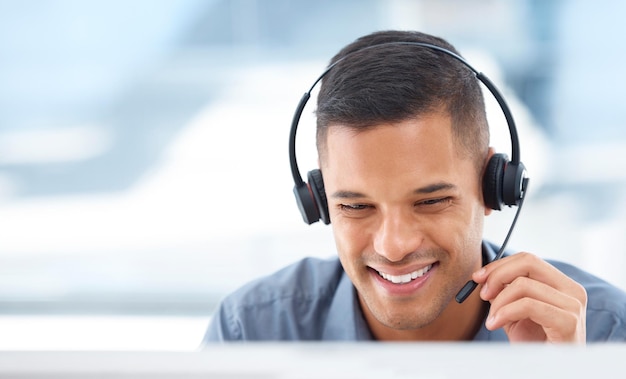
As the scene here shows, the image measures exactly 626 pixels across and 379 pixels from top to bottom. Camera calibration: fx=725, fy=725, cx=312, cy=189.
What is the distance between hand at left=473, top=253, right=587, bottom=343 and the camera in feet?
3.60

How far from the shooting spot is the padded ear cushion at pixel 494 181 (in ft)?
4.04

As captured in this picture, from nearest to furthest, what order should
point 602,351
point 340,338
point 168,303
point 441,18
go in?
1. point 602,351
2. point 340,338
3. point 441,18
4. point 168,303

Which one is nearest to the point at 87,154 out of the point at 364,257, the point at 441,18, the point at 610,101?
the point at 441,18

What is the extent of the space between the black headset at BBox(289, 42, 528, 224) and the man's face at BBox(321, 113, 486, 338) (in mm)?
28

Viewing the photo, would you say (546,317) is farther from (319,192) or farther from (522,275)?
(319,192)

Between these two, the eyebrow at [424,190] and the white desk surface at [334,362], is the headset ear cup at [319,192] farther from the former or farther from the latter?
the white desk surface at [334,362]

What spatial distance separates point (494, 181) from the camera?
1246 mm

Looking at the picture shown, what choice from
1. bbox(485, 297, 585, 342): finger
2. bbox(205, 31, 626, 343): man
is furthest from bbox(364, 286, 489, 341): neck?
bbox(485, 297, 585, 342): finger

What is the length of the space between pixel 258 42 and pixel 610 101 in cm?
171

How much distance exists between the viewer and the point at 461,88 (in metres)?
1.27

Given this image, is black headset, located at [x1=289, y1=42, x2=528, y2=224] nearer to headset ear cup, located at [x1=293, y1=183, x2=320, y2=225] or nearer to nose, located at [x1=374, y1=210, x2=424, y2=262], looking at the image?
headset ear cup, located at [x1=293, y1=183, x2=320, y2=225]

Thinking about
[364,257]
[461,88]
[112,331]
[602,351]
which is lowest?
[112,331]

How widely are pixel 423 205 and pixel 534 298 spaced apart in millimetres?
229

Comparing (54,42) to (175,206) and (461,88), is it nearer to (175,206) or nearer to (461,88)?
(175,206)
